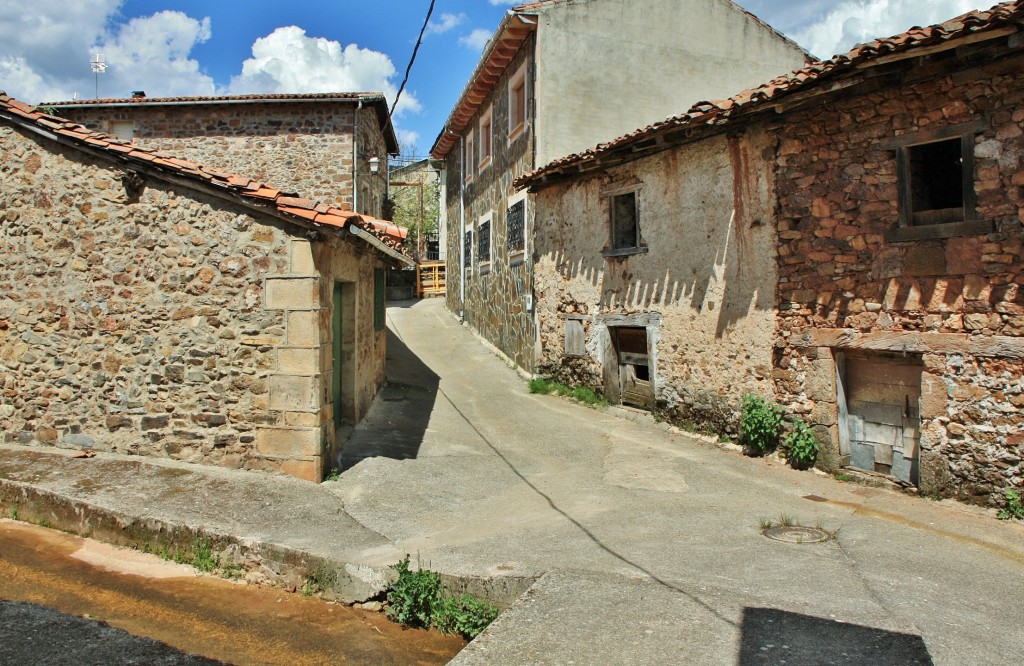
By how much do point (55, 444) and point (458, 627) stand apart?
5.23 metres

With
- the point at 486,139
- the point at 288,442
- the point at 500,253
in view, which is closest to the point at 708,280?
the point at 288,442

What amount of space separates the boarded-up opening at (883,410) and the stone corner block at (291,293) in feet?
18.3

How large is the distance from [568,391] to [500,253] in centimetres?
447

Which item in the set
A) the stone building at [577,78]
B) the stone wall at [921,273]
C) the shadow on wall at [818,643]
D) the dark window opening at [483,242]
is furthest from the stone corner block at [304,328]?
the dark window opening at [483,242]

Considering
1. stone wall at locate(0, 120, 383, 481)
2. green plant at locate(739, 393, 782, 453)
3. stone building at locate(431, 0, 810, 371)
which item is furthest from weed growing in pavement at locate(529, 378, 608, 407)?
stone wall at locate(0, 120, 383, 481)

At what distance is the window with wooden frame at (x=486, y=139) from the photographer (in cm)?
1603

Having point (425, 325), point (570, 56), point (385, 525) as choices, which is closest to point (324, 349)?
point (385, 525)

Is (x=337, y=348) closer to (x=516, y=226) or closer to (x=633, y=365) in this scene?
(x=633, y=365)

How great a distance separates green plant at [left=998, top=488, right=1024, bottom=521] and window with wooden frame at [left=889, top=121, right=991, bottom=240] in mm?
2295

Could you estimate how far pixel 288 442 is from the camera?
6797 mm

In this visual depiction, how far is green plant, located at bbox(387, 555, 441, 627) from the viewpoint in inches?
183

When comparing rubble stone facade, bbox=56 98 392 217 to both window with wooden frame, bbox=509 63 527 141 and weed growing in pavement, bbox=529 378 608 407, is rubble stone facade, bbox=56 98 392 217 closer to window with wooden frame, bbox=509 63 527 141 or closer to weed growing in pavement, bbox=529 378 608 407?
window with wooden frame, bbox=509 63 527 141

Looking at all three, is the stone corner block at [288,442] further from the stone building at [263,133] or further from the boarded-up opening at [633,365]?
the stone building at [263,133]

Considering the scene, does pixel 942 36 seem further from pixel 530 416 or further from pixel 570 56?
pixel 570 56
